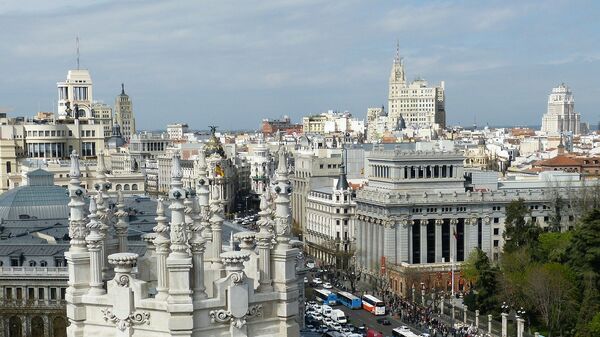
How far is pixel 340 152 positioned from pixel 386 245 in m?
42.8

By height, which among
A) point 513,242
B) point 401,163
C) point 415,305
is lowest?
point 415,305

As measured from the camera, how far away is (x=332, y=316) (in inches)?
2625

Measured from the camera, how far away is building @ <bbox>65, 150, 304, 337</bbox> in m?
14.5

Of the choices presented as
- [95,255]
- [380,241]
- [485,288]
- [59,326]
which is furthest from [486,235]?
[95,255]

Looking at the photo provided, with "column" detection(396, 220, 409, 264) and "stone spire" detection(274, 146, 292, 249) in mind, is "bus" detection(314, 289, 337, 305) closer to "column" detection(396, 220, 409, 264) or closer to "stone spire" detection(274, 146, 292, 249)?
"column" detection(396, 220, 409, 264)

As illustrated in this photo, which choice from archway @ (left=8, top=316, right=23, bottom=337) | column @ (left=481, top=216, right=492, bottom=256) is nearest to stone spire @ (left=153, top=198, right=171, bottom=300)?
archway @ (left=8, top=316, right=23, bottom=337)

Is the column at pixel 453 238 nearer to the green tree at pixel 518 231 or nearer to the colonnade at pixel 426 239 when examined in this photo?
the colonnade at pixel 426 239

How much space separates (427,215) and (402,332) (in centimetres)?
2322

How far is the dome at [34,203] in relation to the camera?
65.9 meters

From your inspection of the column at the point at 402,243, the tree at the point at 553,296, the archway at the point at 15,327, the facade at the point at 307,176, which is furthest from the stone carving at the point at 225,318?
the facade at the point at 307,176

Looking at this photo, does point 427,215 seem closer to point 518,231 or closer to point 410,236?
point 410,236

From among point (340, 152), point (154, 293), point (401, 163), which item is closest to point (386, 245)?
point (401, 163)

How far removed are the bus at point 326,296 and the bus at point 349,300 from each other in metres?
0.54

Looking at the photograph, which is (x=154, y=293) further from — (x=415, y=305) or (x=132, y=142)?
(x=132, y=142)
